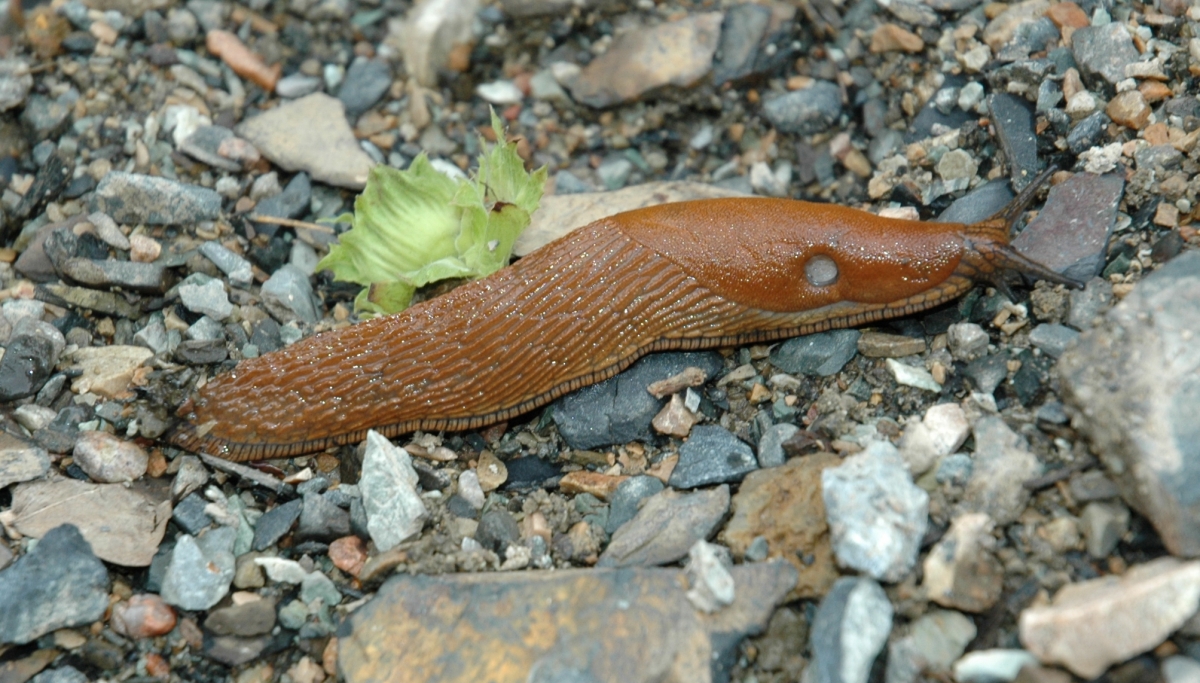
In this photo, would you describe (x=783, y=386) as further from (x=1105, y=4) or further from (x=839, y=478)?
(x=1105, y=4)

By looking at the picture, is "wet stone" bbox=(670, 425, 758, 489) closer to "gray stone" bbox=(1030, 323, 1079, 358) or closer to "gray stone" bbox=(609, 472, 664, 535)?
"gray stone" bbox=(609, 472, 664, 535)

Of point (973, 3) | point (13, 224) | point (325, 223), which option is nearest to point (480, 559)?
point (325, 223)

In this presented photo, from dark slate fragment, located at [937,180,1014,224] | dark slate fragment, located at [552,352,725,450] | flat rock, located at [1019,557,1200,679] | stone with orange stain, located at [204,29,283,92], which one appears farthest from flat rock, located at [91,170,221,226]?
flat rock, located at [1019,557,1200,679]

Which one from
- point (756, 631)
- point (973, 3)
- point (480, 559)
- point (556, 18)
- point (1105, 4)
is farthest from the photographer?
point (556, 18)

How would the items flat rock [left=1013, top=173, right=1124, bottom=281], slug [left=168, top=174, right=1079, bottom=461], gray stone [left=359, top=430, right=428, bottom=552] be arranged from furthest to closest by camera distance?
slug [left=168, top=174, right=1079, bottom=461]
flat rock [left=1013, top=173, right=1124, bottom=281]
gray stone [left=359, top=430, right=428, bottom=552]

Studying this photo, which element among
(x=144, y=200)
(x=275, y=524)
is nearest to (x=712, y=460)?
(x=275, y=524)

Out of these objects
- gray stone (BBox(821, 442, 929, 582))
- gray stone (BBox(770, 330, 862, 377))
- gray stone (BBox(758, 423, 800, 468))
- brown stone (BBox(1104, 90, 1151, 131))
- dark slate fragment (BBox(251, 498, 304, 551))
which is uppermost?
brown stone (BBox(1104, 90, 1151, 131))

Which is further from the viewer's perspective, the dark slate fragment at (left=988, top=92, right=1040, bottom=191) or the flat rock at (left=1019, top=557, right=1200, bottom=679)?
the dark slate fragment at (left=988, top=92, right=1040, bottom=191)

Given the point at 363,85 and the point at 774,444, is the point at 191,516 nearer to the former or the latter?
the point at 774,444
